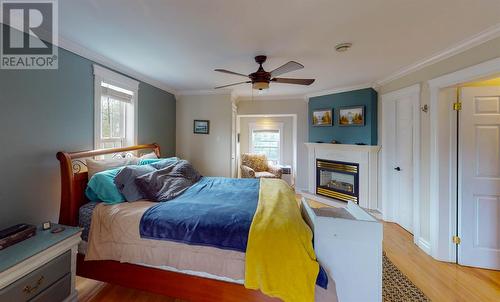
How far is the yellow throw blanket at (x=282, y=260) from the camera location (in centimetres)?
133

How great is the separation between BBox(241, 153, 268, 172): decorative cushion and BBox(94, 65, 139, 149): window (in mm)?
2804

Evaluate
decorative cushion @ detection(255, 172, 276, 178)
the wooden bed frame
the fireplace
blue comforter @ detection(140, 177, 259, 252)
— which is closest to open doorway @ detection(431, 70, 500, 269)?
the fireplace

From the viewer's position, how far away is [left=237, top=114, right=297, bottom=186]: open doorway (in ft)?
19.5

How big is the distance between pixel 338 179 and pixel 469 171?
2.14 m

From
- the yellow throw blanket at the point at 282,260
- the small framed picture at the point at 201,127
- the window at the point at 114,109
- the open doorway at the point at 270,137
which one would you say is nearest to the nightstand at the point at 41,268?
the window at the point at 114,109

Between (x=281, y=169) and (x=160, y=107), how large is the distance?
123 inches

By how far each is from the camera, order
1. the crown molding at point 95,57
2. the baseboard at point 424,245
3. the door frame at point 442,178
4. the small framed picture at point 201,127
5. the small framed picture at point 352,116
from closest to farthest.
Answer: the crown molding at point 95,57 → the door frame at point 442,178 → the baseboard at point 424,245 → the small framed picture at point 352,116 → the small framed picture at point 201,127

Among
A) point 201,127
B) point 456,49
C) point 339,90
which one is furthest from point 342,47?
point 201,127

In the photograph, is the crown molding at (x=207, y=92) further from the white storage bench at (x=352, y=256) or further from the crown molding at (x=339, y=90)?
the white storage bench at (x=352, y=256)

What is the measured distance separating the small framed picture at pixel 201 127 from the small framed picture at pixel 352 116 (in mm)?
2651

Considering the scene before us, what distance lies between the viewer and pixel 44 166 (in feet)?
6.45

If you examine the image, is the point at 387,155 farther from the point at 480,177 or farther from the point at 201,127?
the point at 201,127

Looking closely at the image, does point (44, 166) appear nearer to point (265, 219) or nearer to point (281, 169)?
point (265, 219)

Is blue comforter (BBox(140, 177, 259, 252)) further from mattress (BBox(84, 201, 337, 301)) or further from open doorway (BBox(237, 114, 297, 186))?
open doorway (BBox(237, 114, 297, 186))
